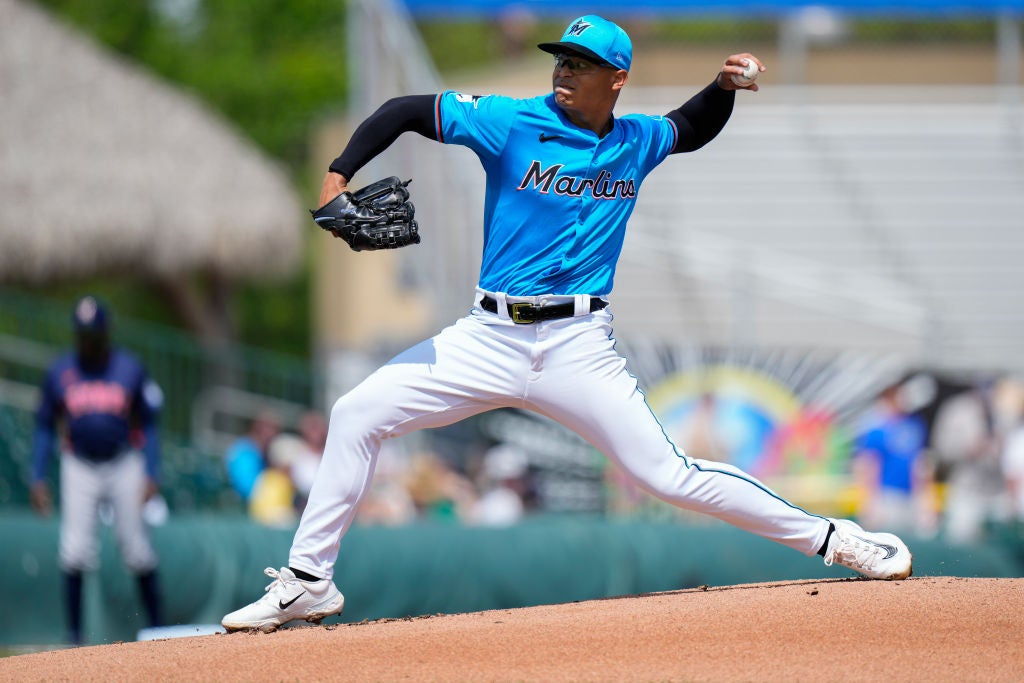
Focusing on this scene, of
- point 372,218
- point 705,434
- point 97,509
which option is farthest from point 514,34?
point 372,218

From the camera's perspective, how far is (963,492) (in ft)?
38.2

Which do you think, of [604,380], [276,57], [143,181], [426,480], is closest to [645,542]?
[426,480]

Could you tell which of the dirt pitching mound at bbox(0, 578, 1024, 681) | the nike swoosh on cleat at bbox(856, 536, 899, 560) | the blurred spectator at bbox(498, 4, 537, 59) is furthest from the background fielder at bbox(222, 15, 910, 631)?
the blurred spectator at bbox(498, 4, 537, 59)

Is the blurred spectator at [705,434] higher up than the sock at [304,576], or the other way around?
the sock at [304,576]

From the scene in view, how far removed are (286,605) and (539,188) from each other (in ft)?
5.36

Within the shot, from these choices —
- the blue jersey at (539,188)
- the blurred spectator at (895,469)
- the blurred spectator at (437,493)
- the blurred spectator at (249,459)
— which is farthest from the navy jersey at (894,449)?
the blue jersey at (539,188)

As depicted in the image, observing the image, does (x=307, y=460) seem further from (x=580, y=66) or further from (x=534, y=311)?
(x=580, y=66)

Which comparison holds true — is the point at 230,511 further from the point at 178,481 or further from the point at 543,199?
the point at 543,199

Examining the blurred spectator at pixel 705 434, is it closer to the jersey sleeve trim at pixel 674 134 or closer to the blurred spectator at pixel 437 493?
the blurred spectator at pixel 437 493

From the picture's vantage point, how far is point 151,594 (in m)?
8.33

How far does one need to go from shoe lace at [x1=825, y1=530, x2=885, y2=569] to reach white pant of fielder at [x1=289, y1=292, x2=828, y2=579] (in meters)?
0.60

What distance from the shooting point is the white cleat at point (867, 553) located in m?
5.08

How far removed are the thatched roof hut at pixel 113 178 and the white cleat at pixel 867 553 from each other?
39.0 ft

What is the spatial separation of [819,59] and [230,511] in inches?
478
